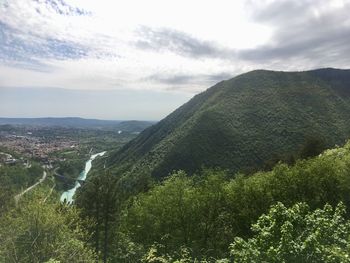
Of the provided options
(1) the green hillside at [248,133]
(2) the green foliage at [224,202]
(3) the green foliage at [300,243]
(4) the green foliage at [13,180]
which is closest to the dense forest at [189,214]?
(2) the green foliage at [224,202]

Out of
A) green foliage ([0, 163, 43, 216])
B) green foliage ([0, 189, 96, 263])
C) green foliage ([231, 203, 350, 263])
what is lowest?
green foliage ([0, 163, 43, 216])

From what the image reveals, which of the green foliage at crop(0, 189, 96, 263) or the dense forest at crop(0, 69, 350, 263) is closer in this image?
the dense forest at crop(0, 69, 350, 263)

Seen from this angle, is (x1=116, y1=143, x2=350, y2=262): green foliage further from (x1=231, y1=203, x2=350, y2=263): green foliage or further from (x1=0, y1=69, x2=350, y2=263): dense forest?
(x1=231, y1=203, x2=350, y2=263): green foliage

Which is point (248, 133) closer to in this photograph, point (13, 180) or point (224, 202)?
point (13, 180)

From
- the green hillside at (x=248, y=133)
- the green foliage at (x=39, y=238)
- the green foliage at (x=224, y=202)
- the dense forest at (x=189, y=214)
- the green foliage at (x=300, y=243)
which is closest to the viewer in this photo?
the green foliage at (x=300, y=243)

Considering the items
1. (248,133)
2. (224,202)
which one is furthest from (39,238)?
(248,133)

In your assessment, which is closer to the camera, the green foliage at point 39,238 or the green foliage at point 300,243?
the green foliage at point 300,243

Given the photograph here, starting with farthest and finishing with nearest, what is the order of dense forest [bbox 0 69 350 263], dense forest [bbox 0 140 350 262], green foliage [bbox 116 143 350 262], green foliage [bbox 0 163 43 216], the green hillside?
the green hillside, green foliage [bbox 0 163 43 216], green foliage [bbox 116 143 350 262], dense forest [bbox 0 140 350 262], dense forest [bbox 0 69 350 263]

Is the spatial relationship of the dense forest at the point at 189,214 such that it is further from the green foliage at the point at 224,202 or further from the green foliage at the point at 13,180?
the green foliage at the point at 13,180

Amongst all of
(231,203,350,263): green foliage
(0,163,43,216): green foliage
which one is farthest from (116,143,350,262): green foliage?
(0,163,43,216): green foliage

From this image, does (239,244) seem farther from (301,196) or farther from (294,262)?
(301,196)

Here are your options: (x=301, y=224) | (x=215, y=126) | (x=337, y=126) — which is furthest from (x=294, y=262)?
(x=337, y=126)
